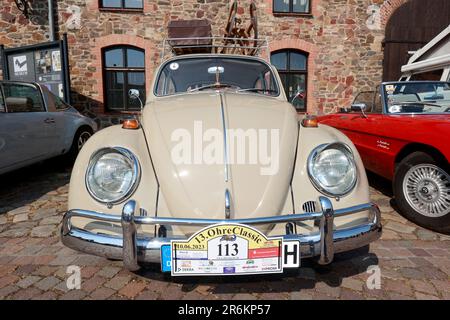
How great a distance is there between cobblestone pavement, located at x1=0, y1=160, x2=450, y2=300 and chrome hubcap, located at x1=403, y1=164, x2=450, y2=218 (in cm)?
24

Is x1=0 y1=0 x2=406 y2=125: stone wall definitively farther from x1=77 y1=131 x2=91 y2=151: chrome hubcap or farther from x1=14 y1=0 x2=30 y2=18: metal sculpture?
x1=77 y1=131 x2=91 y2=151: chrome hubcap

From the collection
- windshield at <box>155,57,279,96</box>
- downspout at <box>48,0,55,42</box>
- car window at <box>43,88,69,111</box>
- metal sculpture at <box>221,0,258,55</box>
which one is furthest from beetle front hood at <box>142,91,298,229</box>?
downspout at <box>48,0,55,42</box>

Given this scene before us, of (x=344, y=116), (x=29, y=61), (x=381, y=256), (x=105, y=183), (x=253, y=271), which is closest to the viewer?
(x=253, y=271)

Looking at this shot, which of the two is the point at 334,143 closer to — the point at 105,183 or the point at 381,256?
the point at 381,256

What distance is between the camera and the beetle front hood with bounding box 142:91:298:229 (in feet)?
6.28

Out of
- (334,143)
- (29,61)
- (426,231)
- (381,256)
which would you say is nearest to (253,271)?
(334,143)

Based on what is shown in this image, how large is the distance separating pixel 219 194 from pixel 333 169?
31.5 inches

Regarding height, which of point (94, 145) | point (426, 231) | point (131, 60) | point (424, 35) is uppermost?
point (424, 35)

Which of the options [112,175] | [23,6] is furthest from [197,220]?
[23,6]

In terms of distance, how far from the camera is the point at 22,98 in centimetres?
463

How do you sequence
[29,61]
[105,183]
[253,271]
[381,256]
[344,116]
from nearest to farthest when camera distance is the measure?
1. [253,271]
2. [105,183]
3. [381,256]
4. [344,116]
5. [29,61]

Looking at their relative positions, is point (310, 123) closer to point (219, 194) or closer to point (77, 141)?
point (219, 194)
